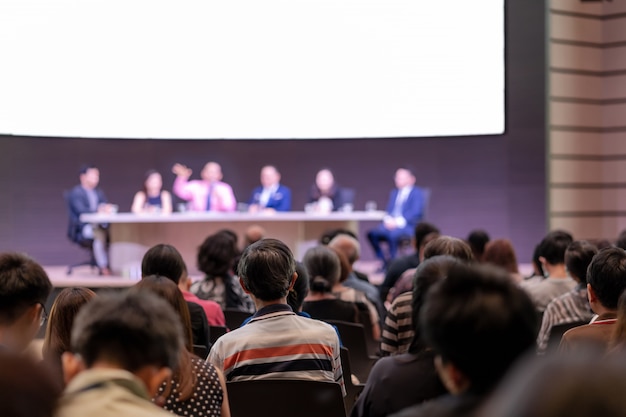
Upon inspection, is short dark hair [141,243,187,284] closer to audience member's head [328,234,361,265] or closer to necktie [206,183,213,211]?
audience member's head [328,234,361,265]

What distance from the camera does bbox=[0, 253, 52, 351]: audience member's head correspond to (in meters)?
2.14

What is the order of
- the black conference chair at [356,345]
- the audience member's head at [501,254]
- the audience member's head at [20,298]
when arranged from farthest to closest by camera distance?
the audience member's head at [501,254] < the black conference chair at [356,345] < the audience member's head at [20,298]

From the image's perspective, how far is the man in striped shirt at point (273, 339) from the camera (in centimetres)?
253

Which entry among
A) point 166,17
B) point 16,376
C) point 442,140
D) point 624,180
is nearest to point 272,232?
point 166,17

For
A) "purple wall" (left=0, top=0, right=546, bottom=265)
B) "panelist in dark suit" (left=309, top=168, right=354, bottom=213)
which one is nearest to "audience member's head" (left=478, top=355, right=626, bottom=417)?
"panelist in dark suit" (left=309, top=168, right=354, bottom=213)

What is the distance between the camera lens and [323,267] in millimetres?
3984

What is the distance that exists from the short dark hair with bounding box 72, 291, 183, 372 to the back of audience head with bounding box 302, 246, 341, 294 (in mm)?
2615

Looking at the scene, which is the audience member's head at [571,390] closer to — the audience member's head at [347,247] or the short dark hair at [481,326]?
the short dark hair at [481,326]

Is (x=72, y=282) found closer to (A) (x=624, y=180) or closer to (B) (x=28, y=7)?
(B) (x=28, y=7)

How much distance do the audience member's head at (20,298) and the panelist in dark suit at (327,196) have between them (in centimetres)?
693

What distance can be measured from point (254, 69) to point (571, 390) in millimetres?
8725

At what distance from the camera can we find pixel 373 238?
941cm

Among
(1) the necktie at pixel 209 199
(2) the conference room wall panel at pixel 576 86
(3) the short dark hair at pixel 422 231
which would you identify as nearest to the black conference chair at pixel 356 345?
(3) the short dark hair at pixel 422 231

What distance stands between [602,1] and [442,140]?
9.05 ft
